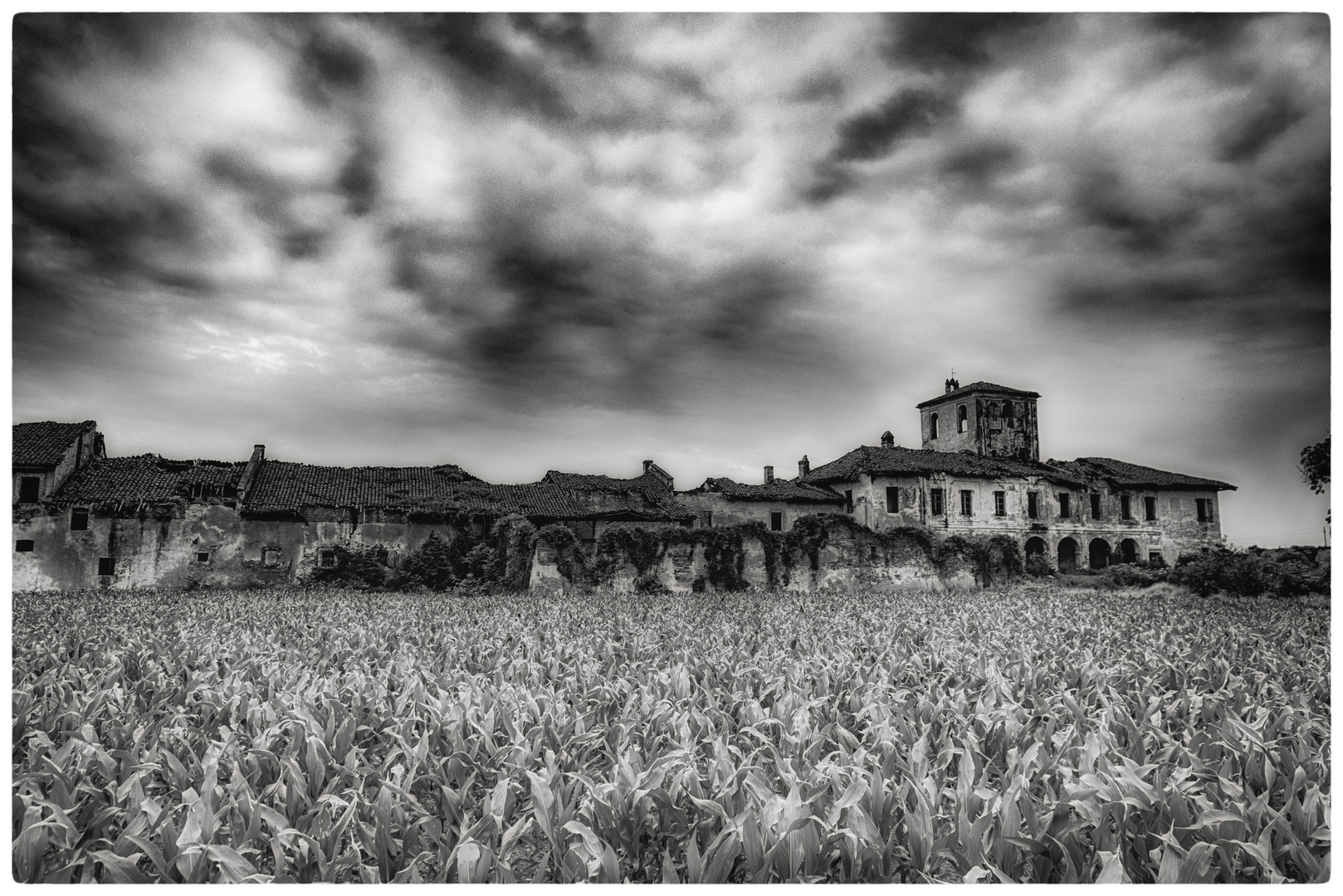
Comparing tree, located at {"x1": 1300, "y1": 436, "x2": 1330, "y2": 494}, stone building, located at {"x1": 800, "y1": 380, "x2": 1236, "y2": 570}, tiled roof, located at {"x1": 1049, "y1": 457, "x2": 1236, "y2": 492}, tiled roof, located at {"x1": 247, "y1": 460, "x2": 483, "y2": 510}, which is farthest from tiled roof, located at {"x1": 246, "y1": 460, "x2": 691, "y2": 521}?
tree, located at {"x1": 1300, "y1": 436, "x2": 1330, "y2": 494}

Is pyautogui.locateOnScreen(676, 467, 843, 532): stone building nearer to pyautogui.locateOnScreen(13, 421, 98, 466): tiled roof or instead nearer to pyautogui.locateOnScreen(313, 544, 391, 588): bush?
pyautogui.locateOnScreen(313, 544, 391, 588): bush

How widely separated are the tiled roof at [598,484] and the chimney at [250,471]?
8720mm

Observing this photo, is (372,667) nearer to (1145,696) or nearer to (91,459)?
(1145,696)

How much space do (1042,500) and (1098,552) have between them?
3566 millimetres

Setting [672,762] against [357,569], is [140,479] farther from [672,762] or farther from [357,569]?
[672,762]

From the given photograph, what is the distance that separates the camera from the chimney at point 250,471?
22.6 meters

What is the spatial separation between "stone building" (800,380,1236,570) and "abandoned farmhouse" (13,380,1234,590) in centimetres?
7

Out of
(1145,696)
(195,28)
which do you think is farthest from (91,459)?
(1145,696)

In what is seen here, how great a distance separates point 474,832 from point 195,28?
320 cm

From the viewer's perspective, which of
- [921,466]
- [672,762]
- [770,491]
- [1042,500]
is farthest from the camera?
[1042,500]

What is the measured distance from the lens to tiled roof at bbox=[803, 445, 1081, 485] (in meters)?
30.4

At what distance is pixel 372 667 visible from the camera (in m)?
6.93

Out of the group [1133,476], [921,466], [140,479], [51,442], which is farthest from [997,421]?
[51,442]

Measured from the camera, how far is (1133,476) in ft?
109
